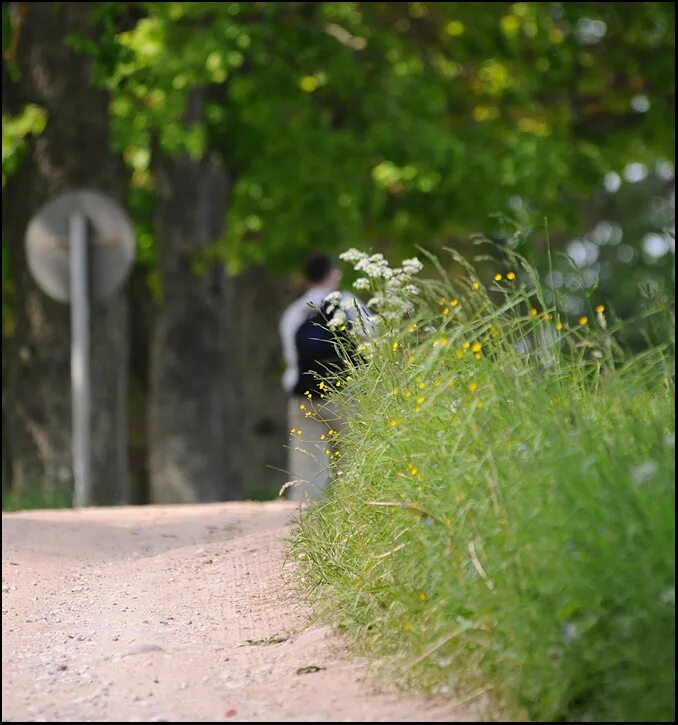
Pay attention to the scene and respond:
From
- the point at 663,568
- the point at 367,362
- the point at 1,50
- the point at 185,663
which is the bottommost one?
the point at 185,663

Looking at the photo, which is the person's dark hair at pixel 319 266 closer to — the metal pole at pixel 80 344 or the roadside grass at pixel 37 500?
the metal pole at pixel 80 344

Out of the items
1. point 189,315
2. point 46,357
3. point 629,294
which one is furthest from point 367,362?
point 629,294

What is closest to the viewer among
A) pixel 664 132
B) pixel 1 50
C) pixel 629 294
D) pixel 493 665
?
pixel 493 665

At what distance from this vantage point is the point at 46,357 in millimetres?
15367

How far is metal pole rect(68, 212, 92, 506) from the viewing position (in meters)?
13.0

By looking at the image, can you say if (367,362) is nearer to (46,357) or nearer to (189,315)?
(46,357)

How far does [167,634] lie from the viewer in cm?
670

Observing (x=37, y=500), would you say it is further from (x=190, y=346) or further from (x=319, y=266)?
(x=190, y=346)

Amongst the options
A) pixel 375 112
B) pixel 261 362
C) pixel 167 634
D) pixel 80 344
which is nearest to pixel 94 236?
pixel 80 344

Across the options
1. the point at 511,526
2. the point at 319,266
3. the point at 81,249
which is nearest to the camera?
the point at 511,526

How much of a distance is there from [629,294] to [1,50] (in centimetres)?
2348

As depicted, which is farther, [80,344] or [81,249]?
[80,344]

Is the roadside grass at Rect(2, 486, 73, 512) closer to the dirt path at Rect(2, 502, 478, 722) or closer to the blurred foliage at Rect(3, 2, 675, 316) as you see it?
the dirt path at Rect(2, 502, 478, 722)

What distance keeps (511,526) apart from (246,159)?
12.9m
